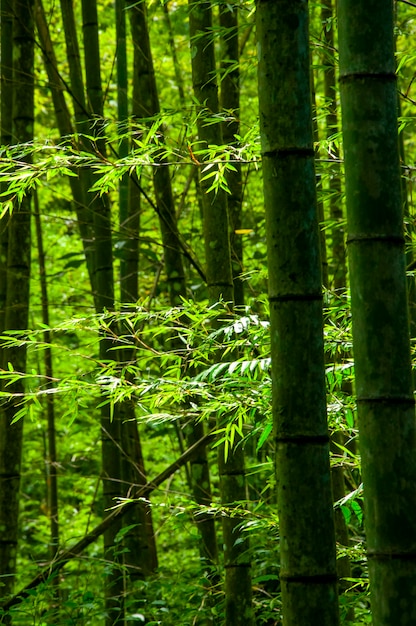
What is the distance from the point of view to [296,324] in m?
1.68

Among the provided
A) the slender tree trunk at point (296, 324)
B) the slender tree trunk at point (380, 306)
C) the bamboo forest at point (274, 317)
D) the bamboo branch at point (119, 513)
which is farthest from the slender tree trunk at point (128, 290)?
the slender tree trunk at point (380, 306)

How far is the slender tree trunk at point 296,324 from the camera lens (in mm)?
1658

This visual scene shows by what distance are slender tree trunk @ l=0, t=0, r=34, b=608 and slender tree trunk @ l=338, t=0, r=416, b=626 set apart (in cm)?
265

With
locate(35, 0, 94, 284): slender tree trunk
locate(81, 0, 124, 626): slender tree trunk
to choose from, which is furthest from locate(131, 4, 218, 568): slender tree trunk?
locate(35, 0, 94, 284): slender tree trunk

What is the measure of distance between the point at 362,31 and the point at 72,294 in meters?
6.55

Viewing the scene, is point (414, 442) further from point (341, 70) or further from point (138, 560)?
point (138, 560)

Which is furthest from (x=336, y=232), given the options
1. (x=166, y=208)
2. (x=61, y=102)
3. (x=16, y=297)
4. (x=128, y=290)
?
(x=16, y=297)

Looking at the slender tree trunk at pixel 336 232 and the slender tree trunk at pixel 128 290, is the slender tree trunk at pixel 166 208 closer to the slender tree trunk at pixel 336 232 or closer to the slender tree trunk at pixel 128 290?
the slender tree trunk at pixel 128 290

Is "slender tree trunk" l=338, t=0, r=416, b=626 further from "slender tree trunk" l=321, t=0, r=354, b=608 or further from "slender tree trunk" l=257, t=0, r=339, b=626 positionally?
"slender tree trunk" l=321, t=0, r=354, b=608

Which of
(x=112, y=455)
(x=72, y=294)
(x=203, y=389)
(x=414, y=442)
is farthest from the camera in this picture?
(x=72, y=294)

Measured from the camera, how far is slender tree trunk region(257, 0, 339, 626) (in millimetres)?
1658

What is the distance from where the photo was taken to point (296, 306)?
5.52ft

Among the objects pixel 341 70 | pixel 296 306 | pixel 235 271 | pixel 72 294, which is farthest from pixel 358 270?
pixel 72 294

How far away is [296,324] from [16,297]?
269cm
